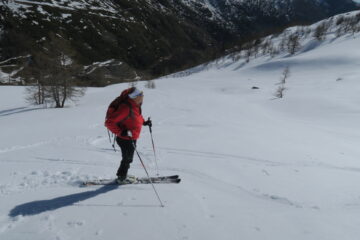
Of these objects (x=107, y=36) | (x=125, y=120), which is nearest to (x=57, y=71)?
(x=125, y=120)

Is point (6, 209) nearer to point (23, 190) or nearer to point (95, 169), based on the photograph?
point (23, 190)

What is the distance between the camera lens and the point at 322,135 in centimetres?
1124

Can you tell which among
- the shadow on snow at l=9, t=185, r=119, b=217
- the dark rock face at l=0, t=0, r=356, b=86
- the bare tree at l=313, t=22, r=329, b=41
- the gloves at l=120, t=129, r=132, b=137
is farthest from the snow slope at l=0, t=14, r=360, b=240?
the bare tree at l=313, t=22, r=329, b=41

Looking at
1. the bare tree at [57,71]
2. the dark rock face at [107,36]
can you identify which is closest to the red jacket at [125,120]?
the bare tree at [57,71]

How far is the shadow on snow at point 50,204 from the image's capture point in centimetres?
418

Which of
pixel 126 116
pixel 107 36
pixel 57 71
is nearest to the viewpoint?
pixel 126 116

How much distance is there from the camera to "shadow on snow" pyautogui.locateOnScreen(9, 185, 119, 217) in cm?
418

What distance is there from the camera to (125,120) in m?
4.70

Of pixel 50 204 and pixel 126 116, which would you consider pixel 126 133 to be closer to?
pixel 126 116

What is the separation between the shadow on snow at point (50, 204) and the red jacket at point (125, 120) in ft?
4.52

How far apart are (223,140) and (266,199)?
4.50 meters

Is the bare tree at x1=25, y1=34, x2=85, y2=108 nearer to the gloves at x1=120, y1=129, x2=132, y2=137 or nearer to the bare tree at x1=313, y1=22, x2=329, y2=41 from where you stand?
the gloves at x1=120, y1=129, x2=132, y2=137

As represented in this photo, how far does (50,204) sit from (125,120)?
2.08m

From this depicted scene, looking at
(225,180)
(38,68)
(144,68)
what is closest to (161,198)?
(225,180)
